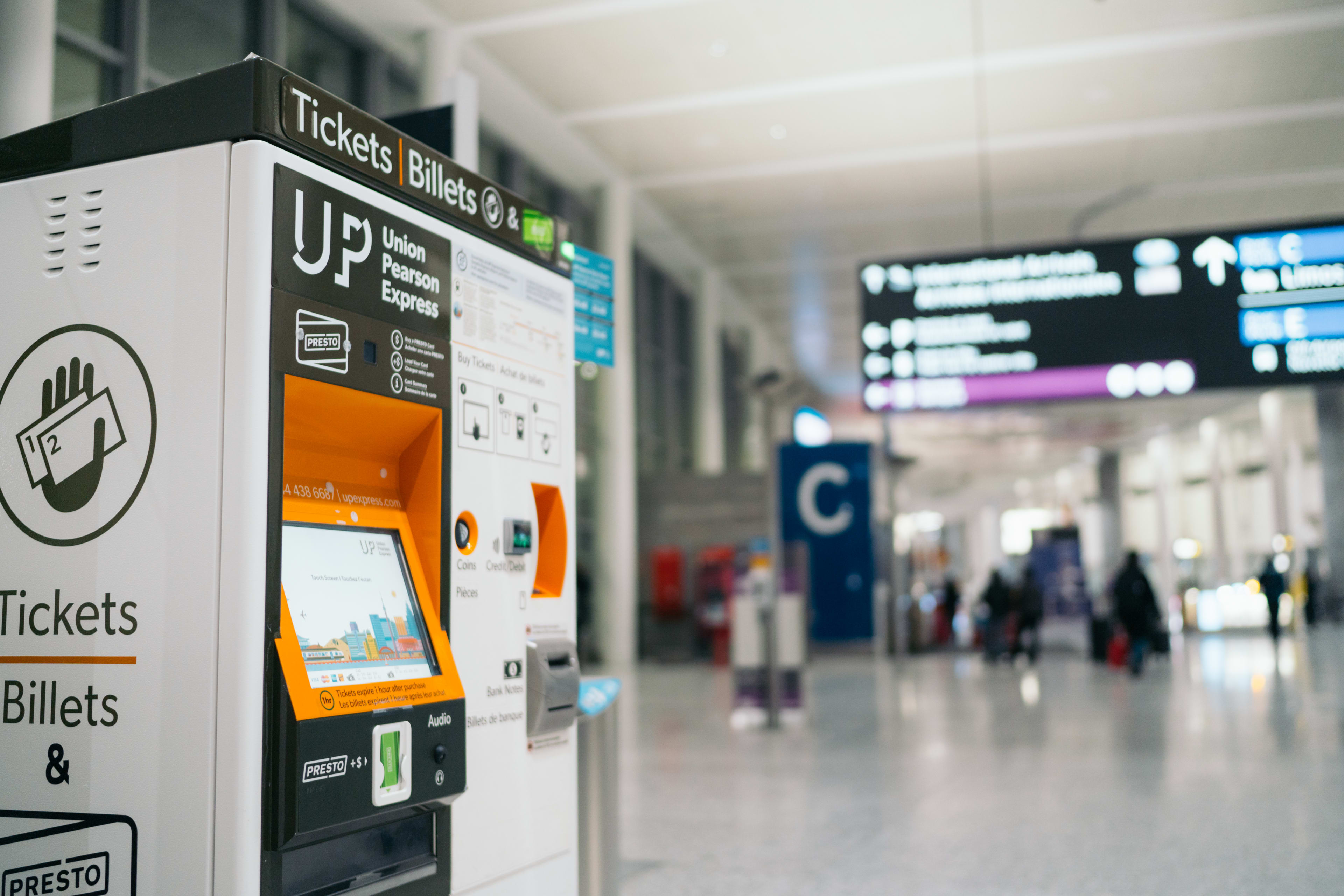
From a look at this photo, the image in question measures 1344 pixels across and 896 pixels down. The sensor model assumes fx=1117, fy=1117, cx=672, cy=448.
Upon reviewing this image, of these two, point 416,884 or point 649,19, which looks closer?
point 416,884

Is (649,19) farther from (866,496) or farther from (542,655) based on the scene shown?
(542,655)

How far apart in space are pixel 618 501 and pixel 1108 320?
9.86 metres

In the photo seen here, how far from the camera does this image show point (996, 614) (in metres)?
16.0

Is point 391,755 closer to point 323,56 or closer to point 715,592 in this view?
point 323,56

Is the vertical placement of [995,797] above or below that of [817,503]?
below

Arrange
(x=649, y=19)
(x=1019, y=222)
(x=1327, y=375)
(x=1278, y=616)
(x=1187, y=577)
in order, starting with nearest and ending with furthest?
(x=1327, y=375) → (x=649, y=19) → (x=1019, y=222) → (x=1278, y=616) → (x=1187, y=577)

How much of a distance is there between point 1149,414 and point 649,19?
15.4m

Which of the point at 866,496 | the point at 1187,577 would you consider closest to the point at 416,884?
the point at 866,496

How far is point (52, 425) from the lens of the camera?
190cm

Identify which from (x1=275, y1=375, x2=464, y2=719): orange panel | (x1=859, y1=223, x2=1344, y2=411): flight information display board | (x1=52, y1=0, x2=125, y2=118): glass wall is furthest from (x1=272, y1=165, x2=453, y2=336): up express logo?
(x1=52, y1=0, x2=125, y2=118): glass wall

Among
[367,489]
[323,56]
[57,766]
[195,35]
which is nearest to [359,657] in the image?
[367,489]

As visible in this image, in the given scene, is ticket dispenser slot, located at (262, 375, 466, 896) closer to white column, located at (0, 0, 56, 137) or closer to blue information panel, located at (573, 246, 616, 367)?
blue information panel, located at (573, 246, 616, 367)

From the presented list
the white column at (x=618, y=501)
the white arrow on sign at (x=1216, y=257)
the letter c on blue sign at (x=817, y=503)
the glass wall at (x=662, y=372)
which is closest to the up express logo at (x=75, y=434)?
the white arrow on sign at (x=1216, y=257)

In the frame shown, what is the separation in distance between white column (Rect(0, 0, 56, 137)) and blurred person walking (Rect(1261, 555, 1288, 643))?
683 inches
